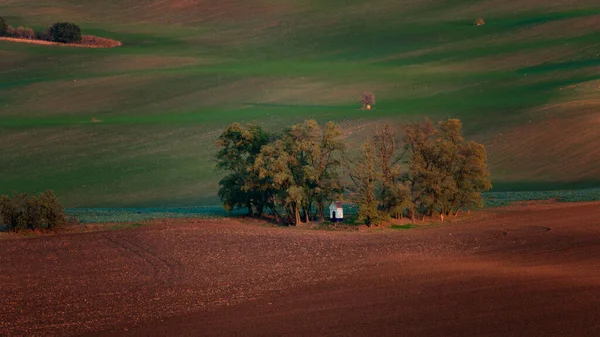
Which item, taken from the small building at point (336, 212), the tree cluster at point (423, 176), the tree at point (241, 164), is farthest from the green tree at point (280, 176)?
the tree cluster at point (423, 176)

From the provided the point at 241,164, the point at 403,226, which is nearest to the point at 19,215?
the point at 241,164

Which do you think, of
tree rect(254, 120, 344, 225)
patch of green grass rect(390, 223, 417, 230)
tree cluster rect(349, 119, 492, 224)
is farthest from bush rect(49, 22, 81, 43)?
patch of green grass rect(390, 223, 417, 230)

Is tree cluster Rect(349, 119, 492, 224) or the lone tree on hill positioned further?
the lone tree on hill

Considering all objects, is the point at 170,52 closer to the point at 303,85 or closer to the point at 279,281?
the point at 303,85

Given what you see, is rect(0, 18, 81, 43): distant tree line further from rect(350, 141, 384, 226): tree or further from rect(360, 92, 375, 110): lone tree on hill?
rect(350, 141, 384, 226): tree

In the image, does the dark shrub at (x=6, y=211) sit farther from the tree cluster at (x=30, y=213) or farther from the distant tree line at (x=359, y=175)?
the distant tree line at (x=359, y=175)

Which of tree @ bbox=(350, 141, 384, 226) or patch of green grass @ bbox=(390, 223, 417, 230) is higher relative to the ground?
tree @ bbox=(350, 141, 384, 226)

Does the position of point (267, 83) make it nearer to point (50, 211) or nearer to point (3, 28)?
point (3, 28)
